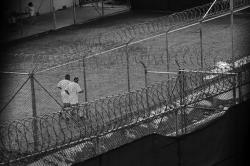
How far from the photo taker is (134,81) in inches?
706

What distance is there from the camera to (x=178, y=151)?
859 cm

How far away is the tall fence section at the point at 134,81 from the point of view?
12328 mm

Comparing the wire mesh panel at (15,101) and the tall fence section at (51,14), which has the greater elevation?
the tall fence section at (51,14)

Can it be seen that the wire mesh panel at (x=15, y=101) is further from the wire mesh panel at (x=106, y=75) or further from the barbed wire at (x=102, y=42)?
the barbed wire at (x=102, y=42)

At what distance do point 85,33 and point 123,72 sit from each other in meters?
6.10

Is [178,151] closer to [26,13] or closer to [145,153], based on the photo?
[145,153]

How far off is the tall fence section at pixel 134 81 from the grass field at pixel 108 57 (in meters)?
0.03

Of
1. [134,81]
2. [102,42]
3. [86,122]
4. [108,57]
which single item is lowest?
[86,122]

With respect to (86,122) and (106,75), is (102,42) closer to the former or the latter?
(106,75)

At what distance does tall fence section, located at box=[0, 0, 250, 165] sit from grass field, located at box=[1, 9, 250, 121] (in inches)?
1.0

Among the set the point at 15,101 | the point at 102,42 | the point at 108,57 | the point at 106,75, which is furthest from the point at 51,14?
the point at 15,101

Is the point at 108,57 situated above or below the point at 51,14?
below

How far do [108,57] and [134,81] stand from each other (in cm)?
271

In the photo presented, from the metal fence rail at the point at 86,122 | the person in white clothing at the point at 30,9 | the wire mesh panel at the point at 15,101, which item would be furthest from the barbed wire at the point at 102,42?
the metal fence rail at the point at 86,122
